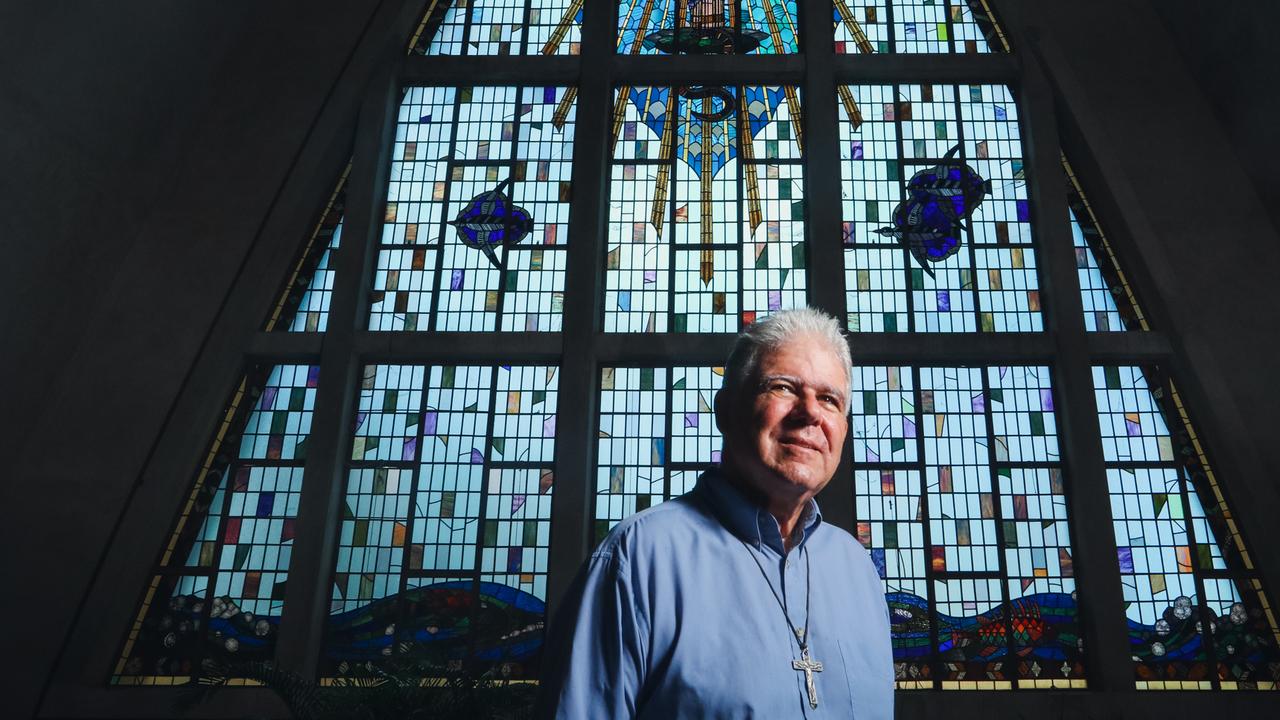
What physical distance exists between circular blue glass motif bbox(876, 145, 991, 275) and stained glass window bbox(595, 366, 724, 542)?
5.80 ft

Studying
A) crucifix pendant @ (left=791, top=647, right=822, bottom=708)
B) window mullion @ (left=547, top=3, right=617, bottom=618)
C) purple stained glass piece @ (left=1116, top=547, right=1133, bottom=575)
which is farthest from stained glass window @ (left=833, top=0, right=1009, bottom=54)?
crucifix pendant @ (left=791, top=647, right=822, bottom=708)

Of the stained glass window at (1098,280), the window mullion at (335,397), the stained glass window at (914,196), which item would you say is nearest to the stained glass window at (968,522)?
the stained glass window at (914,196)

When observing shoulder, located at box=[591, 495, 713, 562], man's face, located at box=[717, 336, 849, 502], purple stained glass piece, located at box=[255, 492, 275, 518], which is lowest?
shoulder, located at box=[591, 495, 713, 562]

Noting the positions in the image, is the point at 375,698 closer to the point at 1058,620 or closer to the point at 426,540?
the point at 426,540

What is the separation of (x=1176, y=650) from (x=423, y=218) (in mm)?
5834

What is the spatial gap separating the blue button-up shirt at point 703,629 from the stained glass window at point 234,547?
5.81 meters

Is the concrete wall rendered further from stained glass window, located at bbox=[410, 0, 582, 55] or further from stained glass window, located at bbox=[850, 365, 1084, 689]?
stained glass window, located at bbox=[850, 365, 1084, 689]

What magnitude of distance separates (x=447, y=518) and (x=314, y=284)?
81.8 inches

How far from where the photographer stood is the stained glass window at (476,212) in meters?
7.77

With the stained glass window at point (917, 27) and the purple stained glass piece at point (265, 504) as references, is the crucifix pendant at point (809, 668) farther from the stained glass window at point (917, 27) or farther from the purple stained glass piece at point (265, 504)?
the stained glass window at point (917, 27)

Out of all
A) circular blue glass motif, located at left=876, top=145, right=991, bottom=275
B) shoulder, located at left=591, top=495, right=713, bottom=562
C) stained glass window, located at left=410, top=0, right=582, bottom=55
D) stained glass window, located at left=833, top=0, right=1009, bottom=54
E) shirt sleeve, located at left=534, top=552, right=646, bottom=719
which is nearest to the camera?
shirt sleeve, located at left=534, top=552, right=646, bottom=719

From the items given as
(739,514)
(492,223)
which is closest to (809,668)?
(739,514)

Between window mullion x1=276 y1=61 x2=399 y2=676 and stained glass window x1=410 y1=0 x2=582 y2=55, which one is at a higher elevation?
stained glass window x1=410 y1=0 x2=582 y2=55

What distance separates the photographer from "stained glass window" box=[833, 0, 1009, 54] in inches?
335
